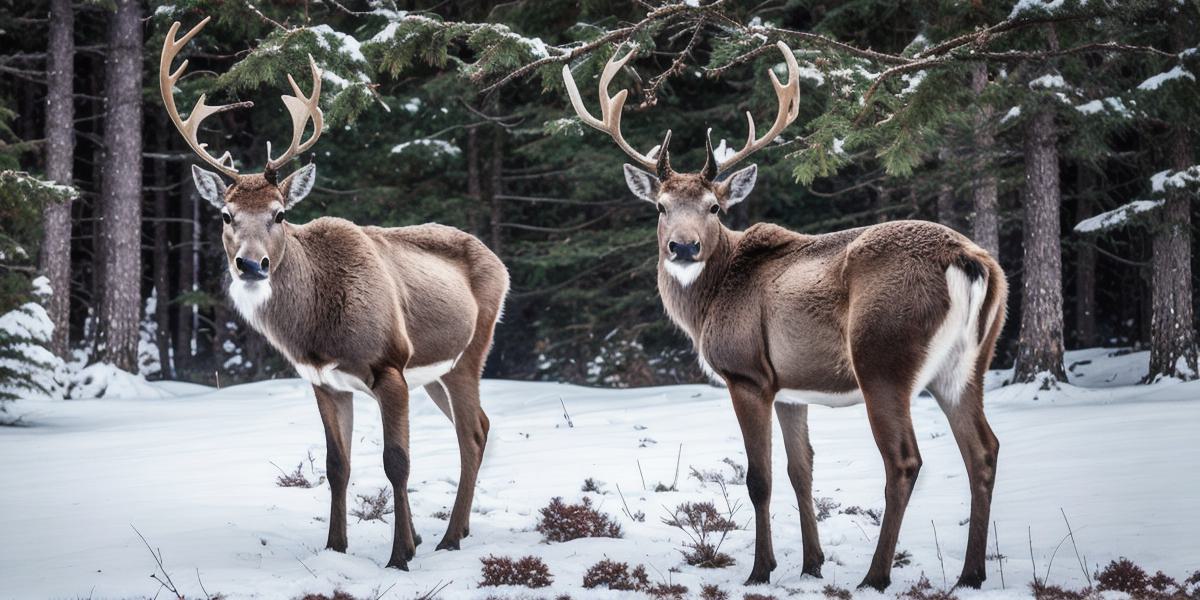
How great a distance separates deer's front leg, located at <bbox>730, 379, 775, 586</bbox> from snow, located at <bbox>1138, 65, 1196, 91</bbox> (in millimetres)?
6192

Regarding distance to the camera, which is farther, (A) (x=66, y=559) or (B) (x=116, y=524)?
(B) (x=116, y=524)

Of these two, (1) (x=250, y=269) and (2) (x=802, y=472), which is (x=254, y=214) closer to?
(1) (x=250, y=269)

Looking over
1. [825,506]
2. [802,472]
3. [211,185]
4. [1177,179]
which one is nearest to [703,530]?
[802,472]

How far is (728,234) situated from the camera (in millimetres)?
7219

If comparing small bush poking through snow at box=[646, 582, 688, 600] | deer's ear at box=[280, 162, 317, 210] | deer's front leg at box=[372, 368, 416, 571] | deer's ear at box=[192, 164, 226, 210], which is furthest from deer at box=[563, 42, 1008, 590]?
deer's ear at box=[192, 164, 226, 210]

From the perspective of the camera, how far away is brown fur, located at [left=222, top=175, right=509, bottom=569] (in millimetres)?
6727

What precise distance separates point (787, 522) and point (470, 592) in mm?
2367

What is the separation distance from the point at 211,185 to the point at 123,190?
34.0 ft

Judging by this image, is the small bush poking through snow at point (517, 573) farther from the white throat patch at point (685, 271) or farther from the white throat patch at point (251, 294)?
the white throat patch at point (251, 294)

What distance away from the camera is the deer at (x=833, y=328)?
580 cm

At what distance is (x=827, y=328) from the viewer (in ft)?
20.2

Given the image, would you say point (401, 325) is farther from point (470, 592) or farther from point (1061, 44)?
point (1061, 44)

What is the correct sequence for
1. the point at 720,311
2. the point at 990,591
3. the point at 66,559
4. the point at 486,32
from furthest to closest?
the point at 486,32
the point at 720,311
the point at 66,559
the point at 990,591

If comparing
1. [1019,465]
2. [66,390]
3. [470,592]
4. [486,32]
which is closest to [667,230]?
[470,592]
